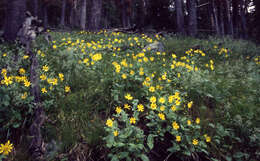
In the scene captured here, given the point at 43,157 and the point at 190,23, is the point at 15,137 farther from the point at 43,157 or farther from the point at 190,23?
the point at 190,23

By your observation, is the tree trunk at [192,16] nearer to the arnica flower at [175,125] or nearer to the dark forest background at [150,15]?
the dark forest background at [150,15]

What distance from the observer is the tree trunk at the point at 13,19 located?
Answer: 17.5ft

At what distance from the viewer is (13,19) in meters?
5.40

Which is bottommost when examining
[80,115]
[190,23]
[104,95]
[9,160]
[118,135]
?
[9,160]

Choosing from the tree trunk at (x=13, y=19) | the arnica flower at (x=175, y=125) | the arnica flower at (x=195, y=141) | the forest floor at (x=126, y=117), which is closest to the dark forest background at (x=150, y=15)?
the tree trunk at (x=13, y=19)

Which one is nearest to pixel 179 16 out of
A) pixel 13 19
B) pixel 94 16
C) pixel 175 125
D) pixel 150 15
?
pixel 94 16

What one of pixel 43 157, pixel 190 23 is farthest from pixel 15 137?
pixel 190 23

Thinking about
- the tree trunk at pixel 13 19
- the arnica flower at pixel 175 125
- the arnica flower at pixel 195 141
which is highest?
the tree trunk at pixel 13 19

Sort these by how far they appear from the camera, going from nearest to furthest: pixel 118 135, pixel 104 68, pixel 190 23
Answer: pixel 118 135, pixel 104 68, pixel 190 23

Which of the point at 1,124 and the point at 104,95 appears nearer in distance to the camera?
the point at 1,124

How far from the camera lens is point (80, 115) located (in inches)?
88.6

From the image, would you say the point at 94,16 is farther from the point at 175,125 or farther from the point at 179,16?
the point at 175,125

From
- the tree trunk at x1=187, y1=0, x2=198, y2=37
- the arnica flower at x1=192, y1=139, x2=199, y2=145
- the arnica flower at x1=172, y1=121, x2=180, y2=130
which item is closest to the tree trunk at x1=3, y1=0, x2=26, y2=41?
the arnica flower at x1=172, y1=121, x2=180, y2=130

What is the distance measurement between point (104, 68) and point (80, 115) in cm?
111
